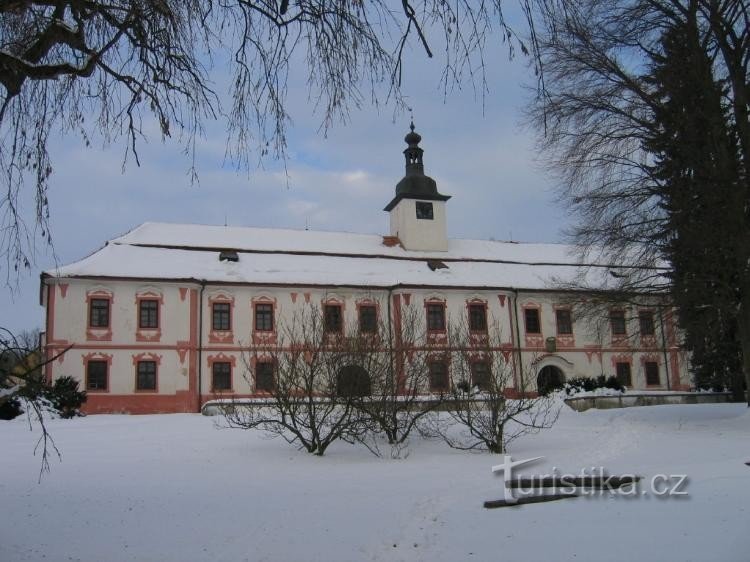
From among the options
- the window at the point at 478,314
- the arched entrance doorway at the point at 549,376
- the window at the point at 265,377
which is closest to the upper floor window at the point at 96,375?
the window at the point at 265,377

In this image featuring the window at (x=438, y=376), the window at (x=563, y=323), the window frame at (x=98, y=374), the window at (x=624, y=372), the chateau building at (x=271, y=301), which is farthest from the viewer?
the window at (x=624, y=372)

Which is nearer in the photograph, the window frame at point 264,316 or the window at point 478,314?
the window frame at point 264,316

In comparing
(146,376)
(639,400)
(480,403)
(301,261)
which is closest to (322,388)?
(480,403)

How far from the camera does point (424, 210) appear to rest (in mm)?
38531

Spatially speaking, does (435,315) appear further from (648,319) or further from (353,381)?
(353,381)

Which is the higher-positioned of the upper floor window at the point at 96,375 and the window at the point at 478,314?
the window at the point at 478,314

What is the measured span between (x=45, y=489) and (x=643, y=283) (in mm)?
15556

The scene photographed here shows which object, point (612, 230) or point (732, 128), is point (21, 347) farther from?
point (732, 128)

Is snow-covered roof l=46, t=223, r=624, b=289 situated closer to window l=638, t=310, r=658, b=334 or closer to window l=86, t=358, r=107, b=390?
window l=86, t=358, r=107, b=390

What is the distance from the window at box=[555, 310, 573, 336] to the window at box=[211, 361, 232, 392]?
16496 mm

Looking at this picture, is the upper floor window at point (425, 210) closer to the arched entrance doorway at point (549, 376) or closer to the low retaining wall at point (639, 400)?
the arched entrance doorway at point (549, 376)

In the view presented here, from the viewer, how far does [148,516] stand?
8.68 meters

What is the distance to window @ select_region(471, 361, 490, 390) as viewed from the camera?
15.1 m

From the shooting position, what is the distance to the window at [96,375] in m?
28.4
